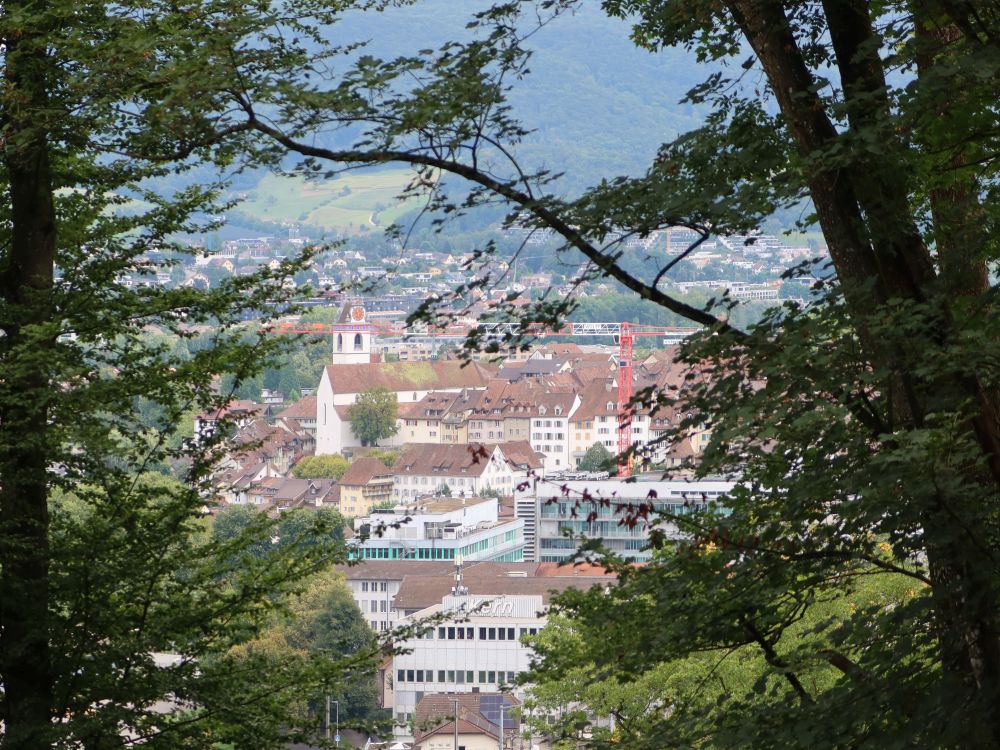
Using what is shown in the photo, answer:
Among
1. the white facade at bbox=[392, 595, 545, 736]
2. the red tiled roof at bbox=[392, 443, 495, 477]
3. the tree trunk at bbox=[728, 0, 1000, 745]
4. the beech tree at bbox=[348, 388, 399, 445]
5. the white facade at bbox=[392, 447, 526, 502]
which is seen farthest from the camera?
the beech tree at bbox=[348, 388, 399, 445]

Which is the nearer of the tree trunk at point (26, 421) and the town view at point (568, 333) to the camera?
the town view at point (568, 333)

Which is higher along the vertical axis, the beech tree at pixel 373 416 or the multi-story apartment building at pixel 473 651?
the beech tree at pixel 373 416

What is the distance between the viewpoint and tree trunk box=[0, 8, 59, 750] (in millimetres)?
5543

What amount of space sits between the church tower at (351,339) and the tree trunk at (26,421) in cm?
11339

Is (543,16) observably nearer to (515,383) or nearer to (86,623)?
(86,623)

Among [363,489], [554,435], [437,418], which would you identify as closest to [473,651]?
[363,489]

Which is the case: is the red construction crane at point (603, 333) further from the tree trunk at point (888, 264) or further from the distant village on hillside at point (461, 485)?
the tree trunk at point (888, 264)

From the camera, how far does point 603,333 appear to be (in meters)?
122

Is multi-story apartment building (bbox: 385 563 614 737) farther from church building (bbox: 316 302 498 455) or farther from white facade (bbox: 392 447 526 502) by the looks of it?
church building (bbox: 316 302 498 455)

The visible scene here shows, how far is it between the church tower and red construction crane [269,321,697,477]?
9 cm

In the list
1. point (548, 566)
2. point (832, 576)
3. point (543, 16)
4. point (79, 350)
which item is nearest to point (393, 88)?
point (543, 16)

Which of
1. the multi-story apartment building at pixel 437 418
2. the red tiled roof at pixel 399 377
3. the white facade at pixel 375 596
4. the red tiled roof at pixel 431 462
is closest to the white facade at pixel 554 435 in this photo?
the multi-story apartment building at pixel 437 418

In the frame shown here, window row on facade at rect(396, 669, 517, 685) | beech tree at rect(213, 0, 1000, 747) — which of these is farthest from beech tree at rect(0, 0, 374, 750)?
window row on facade at rect(396, 669, 517, 685)

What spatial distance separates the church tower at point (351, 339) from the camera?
395 ft
